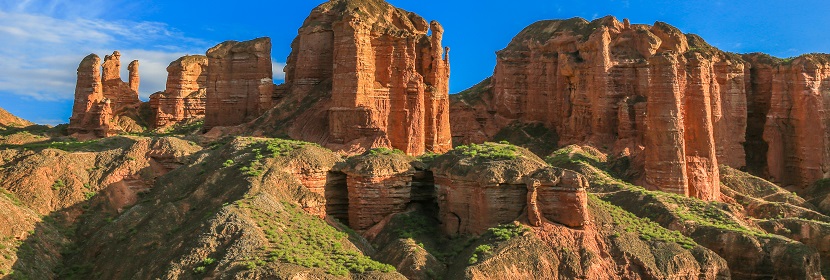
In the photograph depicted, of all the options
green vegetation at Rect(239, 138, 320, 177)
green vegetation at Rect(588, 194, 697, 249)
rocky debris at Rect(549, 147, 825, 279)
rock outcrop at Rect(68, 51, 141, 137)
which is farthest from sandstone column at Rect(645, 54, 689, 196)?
rock outcrop at Rect(68, 51, 141, 137)

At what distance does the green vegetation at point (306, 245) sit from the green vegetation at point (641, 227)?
12.4m

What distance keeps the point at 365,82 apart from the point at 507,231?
17.1 m

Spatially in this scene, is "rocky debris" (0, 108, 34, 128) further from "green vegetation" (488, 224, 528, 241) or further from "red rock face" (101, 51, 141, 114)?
"green vegetation" (488, 224, 528, 241)

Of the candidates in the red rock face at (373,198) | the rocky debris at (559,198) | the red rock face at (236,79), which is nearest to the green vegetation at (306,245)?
the red rock face at (373,198)

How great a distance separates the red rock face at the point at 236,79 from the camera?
5697cm

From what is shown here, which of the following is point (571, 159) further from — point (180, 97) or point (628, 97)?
point (180, 97)

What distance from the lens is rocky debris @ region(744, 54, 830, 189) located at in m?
70.2

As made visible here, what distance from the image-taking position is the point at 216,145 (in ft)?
148

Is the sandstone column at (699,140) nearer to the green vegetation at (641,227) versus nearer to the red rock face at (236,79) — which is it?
the green vegetation at (641,227)

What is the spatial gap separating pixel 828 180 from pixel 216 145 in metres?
51.5

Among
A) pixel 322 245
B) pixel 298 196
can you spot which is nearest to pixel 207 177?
pixel 298 196

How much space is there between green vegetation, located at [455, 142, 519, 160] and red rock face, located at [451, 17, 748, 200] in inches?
505

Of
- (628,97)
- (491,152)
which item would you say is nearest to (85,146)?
(491,152)

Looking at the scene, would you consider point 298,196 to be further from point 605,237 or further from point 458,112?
point 458,112
